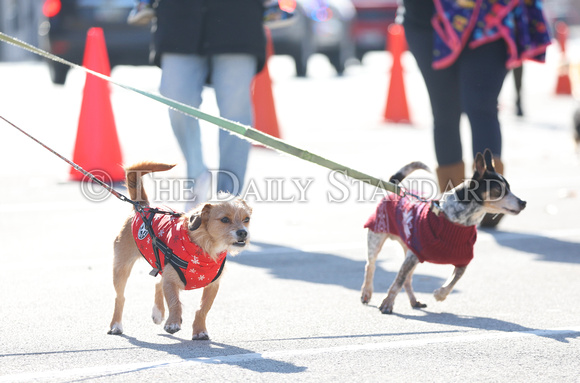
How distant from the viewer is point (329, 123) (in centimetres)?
1334

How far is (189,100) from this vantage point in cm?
679

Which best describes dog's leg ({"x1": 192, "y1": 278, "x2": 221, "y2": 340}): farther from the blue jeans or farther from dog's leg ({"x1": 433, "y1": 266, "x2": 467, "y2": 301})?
the blue jeans

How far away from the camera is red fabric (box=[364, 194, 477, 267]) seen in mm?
4879

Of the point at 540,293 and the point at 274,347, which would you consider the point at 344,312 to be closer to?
the point at 274,347

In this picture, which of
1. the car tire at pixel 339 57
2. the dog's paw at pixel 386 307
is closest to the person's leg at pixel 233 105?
the dog's paw at pixel 386 307

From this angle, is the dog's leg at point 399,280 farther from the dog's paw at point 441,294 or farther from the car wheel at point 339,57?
the car wheel at point 339,57

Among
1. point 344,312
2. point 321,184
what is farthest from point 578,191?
point 344,312

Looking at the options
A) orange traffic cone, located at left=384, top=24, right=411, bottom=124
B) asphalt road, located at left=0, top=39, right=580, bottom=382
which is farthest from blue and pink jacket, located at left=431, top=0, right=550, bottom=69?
orange traffic cone, located at left=384, top=24, right=411, bottom=124

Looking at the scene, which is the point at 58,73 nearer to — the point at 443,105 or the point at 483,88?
the point at 443,105

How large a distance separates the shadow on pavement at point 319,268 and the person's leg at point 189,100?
2.30 feet

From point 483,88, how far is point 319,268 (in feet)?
5.98

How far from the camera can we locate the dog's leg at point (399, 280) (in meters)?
4.96

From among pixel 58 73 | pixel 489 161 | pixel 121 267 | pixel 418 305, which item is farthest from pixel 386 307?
pixel 58 73

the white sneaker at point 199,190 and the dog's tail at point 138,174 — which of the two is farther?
the white sneaker at point 199,190
